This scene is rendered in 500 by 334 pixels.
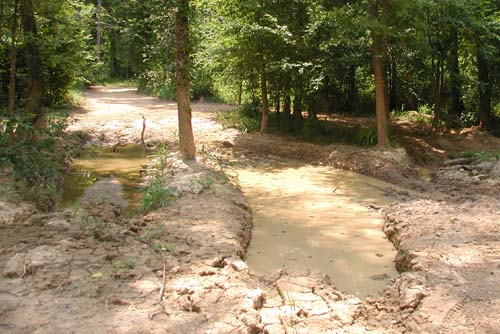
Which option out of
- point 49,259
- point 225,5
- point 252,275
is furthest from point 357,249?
point 225,5

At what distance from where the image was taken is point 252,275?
5527 millimetres

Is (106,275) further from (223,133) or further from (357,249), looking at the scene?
(223,133)

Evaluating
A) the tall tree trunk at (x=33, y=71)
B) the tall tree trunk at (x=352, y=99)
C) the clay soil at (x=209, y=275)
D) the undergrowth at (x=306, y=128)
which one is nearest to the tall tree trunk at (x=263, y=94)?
the undergrowth at (x=306, y=128)

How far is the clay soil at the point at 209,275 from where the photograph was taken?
4.34 metres

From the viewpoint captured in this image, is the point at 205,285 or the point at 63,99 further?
the point at 63,99

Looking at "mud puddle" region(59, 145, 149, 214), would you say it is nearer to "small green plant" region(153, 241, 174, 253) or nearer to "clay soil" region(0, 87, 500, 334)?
"clay soil" region(0, 87, 500, 334)

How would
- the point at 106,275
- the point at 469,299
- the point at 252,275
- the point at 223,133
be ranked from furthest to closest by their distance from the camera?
the point at 223,133
the point at 252,275
the point at 106,275
the point at 469,299

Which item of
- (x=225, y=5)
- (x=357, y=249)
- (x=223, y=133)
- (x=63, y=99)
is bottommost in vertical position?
(x=357, y=249)

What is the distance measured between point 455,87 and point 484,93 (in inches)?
41.9

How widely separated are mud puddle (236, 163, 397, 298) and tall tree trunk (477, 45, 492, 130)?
23.5 ft

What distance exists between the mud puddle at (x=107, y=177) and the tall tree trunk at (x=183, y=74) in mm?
1321

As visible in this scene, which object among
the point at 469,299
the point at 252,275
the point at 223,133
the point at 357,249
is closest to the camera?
the point at 469,299

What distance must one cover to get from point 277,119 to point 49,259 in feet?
41.4

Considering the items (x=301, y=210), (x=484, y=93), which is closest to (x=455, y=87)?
(x=484, y=93)
